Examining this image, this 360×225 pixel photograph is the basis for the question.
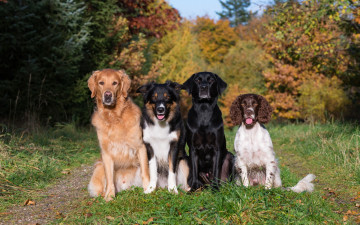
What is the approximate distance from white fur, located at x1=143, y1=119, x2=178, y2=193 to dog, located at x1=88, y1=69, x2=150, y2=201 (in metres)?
0.09

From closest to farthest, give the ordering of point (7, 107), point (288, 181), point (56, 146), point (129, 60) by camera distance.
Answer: point (288, 181) < point (56, 146) < point (7, 107) < point (129, 60)

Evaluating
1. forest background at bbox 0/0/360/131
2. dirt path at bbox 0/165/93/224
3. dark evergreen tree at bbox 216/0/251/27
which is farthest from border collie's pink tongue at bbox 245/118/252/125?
dark evergreen tree at bbox 216/0/251/27

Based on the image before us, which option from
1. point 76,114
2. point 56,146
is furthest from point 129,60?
point 56,146

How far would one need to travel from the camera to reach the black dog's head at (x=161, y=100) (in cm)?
475

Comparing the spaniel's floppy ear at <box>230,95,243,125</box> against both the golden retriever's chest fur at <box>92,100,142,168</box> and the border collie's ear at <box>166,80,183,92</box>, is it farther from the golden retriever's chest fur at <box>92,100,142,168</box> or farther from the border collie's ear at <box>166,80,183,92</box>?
the golden retriever's chest fur at <box>92,100,142,168</box>

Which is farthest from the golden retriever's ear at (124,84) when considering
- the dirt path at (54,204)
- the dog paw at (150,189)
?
the dirt path at (54,204)

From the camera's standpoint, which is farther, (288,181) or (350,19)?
(350,19)

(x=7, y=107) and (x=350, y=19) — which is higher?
(x=350, y=19)

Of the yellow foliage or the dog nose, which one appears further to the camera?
the yellow foliage

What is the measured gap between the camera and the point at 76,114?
1216cm

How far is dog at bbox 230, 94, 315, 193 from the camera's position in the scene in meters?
4.96

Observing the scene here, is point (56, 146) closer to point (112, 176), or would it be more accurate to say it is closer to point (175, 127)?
point (112, 176)

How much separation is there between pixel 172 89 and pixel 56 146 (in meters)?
3.82

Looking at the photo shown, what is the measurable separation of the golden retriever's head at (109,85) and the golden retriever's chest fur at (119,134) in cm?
21
